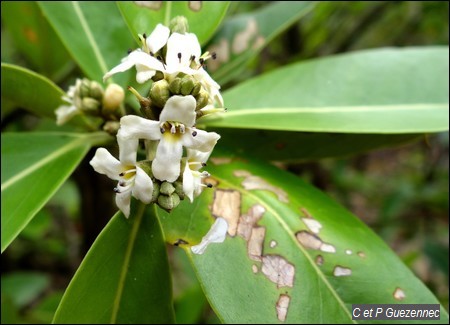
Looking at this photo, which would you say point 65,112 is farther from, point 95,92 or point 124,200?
point 124,200

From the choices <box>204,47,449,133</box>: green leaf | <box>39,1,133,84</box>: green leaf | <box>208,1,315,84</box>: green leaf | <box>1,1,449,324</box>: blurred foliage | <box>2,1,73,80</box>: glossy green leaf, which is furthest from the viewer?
<box>1,1,449,324</box>: blurred foliage

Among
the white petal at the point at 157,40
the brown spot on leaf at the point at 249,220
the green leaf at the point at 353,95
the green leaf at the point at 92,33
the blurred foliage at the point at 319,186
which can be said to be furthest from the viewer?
the blurred foliage at the point at 319,186

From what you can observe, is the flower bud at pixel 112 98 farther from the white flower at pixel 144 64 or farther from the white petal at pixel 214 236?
the white petal at pixel 214 236

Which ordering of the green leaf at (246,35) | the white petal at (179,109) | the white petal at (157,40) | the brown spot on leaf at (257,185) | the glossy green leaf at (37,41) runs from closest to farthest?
the white petal at (179,109) < the white petal at (157,40) < the brown spot on leaf at (257,185) < the green leaf at (246,35) < the glossy green leaf at (37,41)

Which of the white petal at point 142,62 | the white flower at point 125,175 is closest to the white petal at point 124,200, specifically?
the white flower at point 125,175

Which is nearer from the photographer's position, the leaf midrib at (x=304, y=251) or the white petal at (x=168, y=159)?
the white petal at (x=168, y=159)

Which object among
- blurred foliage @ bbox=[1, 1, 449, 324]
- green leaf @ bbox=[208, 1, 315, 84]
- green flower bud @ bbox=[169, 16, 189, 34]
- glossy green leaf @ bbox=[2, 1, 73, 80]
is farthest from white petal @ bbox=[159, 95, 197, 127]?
glossy green leaf @ bbox=[2, 1, 73, 80]

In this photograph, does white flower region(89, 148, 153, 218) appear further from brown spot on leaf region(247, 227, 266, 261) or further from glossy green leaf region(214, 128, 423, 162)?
glossy green leaf region(214, 128, 423, 162)
